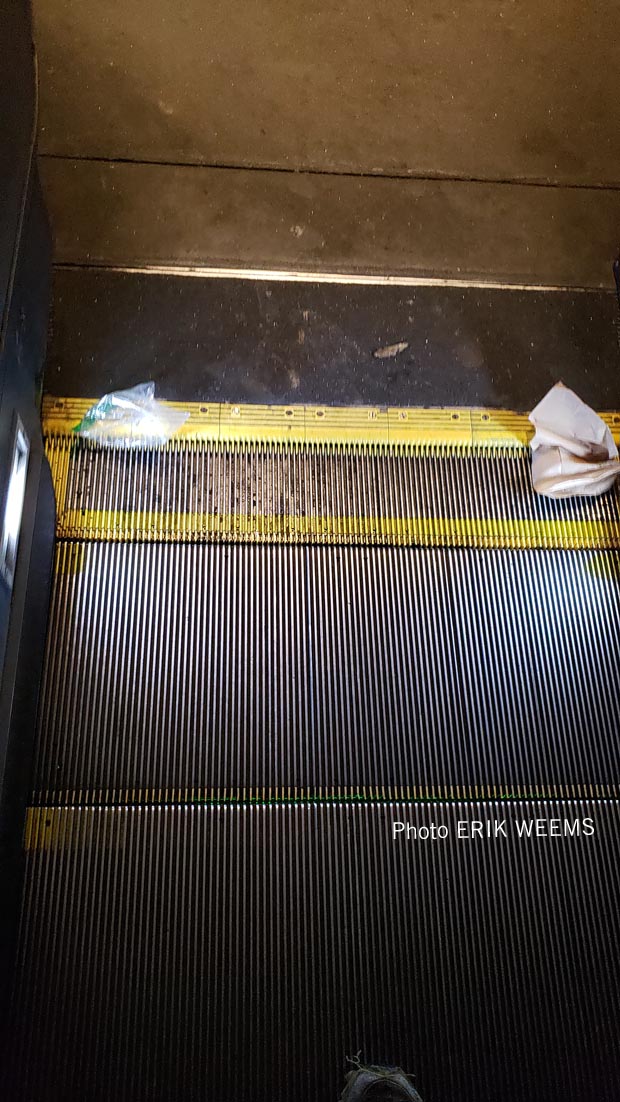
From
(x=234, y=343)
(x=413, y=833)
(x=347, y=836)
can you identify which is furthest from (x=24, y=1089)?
(x=234, y=343)

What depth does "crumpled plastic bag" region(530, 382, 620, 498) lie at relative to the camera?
3531 millimetres

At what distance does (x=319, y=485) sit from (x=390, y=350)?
2.74ft

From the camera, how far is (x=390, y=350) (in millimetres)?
3846

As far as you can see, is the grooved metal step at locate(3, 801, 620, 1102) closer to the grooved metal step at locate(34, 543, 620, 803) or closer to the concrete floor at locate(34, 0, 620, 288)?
the grooved metal step at locate(34, 543, 620, 803)

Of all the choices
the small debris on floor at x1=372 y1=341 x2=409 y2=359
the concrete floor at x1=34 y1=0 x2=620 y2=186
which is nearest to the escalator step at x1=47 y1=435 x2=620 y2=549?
the small debris on floor at x1=372 y1=341 x2=409 y2=359

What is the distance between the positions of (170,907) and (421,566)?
1650mm

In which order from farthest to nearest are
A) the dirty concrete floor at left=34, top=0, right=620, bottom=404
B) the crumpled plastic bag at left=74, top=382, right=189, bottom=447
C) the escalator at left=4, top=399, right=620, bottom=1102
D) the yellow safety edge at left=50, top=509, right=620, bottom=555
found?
the dirty concrete floor at left=34, top=0, right=620, bottom=404
the crumpled plastic bag at left=74, top=382, right=189, bottom=447
the yellow safety edge at left=50, top=509, right=620, bottom=555
the escalator at left=4, top=399, right=620, bottom=1102

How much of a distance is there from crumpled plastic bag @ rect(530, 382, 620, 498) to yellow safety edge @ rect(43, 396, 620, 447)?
0.34 ft

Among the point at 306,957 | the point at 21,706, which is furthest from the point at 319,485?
the point at 306,957

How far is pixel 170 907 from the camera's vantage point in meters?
2.88

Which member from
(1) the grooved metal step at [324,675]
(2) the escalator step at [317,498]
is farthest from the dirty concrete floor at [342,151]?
(1) the grooved metal step at [324,675]

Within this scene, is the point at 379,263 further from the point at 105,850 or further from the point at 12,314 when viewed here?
the point at 105,850

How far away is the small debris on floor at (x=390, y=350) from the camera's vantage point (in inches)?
151

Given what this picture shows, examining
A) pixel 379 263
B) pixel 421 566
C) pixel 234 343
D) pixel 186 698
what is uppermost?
pixel 379 263
